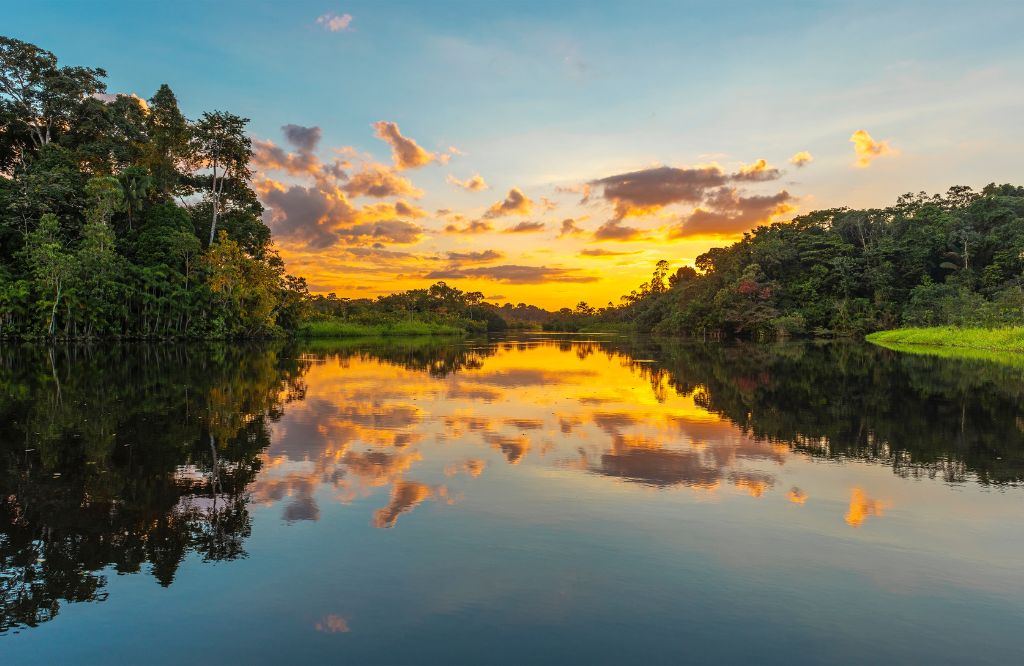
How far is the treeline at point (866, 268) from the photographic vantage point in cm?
5681

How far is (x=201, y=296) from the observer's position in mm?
45719

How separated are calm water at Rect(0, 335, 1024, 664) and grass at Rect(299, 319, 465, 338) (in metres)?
55.3

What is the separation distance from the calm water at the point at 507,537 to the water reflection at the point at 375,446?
54mm

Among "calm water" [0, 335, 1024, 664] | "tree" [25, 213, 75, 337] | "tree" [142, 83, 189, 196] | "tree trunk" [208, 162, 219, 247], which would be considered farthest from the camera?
"tree trunk" [208, 162, 219, 247]

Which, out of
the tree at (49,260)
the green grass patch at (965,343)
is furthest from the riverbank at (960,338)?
the tree at (49,260)

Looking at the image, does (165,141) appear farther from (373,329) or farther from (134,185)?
(373,329)

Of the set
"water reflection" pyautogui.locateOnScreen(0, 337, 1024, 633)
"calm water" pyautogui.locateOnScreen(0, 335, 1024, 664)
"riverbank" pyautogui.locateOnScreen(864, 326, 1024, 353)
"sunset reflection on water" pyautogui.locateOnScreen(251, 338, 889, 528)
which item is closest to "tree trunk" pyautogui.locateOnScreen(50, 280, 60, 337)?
"water reflection" pyautogui.locateOnScreen(0, 337, 1024, 633)

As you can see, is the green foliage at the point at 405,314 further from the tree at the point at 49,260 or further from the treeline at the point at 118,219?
the tree at the point at 49,260

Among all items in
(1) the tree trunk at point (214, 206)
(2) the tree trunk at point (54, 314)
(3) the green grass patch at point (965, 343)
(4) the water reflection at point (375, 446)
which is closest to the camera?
(4) the water reflection at point (375, 446)

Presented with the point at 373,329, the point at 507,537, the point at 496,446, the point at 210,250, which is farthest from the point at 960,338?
the point at 373,329

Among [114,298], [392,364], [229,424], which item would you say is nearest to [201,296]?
[114,298]

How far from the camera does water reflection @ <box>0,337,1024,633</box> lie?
5.75 metres

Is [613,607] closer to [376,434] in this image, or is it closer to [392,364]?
[376,434]

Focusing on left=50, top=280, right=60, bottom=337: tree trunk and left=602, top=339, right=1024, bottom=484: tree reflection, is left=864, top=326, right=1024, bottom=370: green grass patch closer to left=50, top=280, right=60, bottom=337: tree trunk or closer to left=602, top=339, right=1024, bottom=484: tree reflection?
left=602, top=339, right=1024, bottom=484: tree reflection
